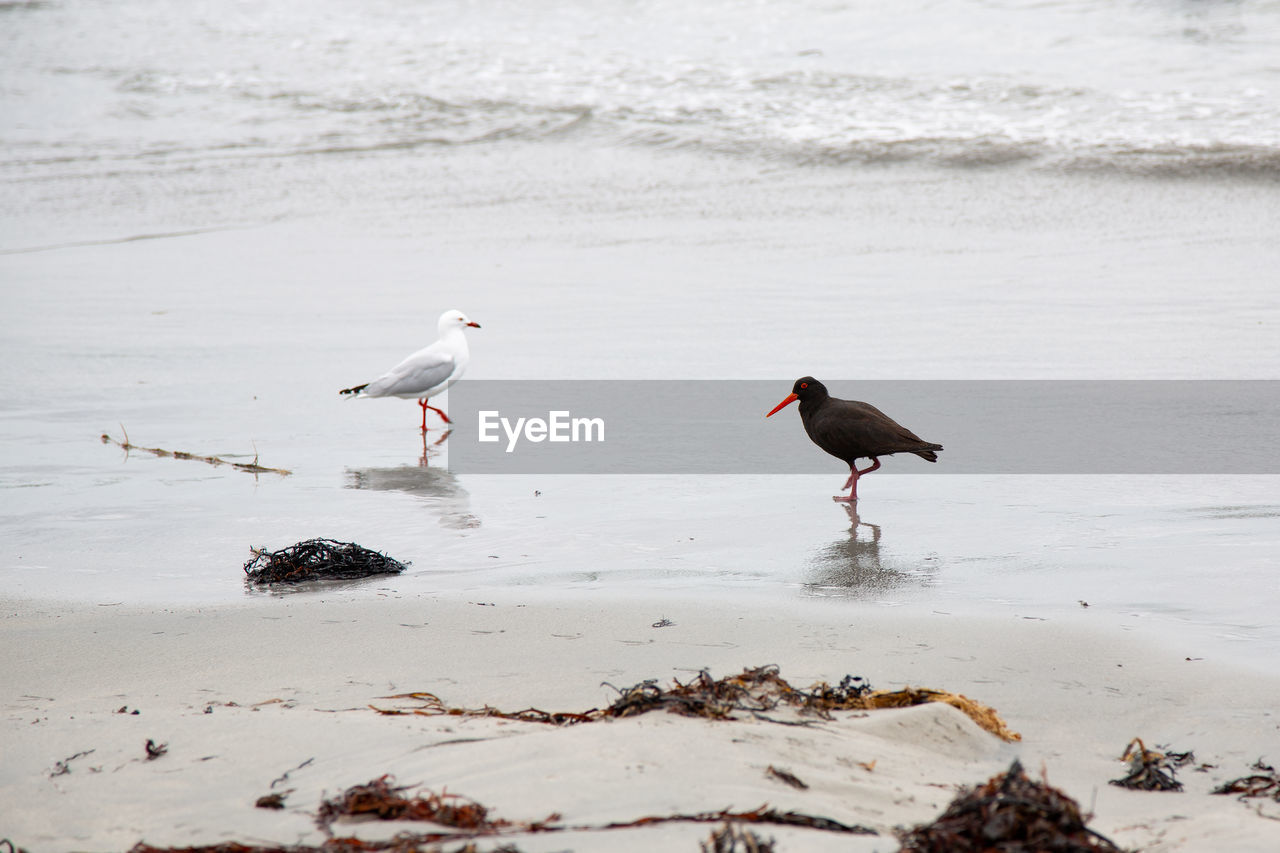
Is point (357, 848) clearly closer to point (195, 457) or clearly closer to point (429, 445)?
point (195, 457)

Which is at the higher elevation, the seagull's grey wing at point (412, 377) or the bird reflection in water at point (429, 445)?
the seagull's grey wing at point (412, 377)

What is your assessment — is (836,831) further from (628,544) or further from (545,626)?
(628,544)

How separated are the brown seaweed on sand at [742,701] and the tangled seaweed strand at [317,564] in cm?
140

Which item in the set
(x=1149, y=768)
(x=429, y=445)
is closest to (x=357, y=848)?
(x=1149, y=768)

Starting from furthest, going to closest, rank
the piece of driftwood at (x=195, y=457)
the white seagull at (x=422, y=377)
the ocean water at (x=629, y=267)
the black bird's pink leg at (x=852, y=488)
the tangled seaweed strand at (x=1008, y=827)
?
the white seagull at (x=422, y=377), the piece of driftwood at (x=195, y=457), the black bird's pink leg at (x=852, y=488), the ocean water at (x=629, y=267), the tangled seaweed strand at (x=1008, y=827)

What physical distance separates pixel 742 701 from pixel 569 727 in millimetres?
482

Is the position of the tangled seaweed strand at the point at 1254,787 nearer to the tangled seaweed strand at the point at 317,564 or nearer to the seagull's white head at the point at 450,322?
the tangled seaweed strand at the point at 317,564

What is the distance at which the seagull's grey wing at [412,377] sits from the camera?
→ 25.1 ft

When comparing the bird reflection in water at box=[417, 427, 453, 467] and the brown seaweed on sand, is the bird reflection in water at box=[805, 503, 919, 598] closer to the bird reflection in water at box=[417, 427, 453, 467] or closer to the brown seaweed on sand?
the brown seaweed on sand

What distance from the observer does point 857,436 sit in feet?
19.2

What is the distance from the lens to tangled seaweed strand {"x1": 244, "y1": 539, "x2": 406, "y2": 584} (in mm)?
4539

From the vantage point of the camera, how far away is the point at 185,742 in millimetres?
2848

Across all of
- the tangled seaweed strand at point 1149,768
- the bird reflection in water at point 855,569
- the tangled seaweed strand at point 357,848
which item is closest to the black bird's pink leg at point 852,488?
the bird reflection in water at point 855,569

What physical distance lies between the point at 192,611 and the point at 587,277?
23.4 feet
